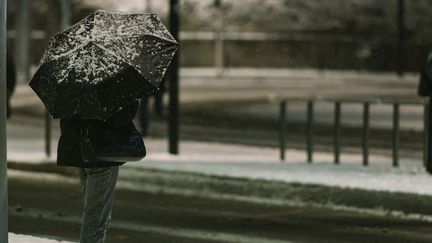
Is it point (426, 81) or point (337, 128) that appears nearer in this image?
point (426, 81)

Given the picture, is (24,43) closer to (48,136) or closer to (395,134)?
(48,136)

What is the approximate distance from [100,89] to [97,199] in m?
0.69

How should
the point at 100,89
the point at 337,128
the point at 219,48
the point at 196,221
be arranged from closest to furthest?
the point at 100,89 → the point at 196,221 → the point at 337,128 → the point at 219,48

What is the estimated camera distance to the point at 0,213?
7910mm

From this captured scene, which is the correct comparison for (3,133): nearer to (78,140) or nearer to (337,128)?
(78,140)

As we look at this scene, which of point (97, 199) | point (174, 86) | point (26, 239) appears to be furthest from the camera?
point (174, 86)

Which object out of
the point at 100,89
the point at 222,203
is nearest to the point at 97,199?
the point at 100,89

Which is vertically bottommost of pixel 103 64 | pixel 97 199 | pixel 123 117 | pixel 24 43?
pixel 24 43

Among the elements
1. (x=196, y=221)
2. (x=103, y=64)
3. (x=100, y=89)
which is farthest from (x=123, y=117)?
(x=196, y=221)

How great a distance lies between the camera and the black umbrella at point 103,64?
24.7ft

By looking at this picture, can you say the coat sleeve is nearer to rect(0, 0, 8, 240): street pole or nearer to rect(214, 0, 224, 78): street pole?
rect(0, 0, 8, 240): street pole

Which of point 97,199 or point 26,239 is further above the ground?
point 97,199

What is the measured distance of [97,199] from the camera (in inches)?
305

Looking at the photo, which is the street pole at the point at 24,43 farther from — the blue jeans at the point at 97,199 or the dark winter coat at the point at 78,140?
the dark winter coat at the point at 78,140
